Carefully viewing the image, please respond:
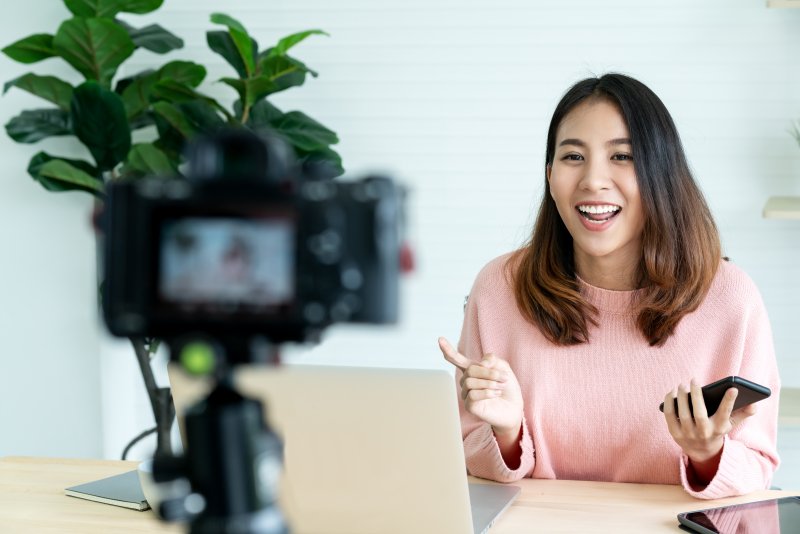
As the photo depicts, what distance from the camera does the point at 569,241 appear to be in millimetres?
2135

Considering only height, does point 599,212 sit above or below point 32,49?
below

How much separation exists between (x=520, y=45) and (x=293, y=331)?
266 centimetres

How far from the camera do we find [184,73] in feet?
9.95

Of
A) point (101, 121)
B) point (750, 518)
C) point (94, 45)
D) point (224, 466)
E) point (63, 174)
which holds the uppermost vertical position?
point (94, 45)

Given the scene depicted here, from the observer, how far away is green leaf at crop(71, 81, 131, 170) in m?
2.82

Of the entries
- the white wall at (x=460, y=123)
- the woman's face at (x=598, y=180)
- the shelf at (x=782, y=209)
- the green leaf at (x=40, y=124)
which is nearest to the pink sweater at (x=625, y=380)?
the woman's face at (x=598, y=180)

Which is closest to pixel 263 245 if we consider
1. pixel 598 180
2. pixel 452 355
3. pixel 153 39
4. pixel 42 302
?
pixel 452 355

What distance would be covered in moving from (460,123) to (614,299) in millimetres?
1388

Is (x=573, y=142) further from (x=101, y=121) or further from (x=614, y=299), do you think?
(x=101, y=121)

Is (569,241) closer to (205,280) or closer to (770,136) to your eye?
(770,136)

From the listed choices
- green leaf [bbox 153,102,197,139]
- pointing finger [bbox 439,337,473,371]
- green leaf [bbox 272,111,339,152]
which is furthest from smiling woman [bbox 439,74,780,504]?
A: green leaf [bbox 153,102,197,139]

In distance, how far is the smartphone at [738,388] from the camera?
1.45m

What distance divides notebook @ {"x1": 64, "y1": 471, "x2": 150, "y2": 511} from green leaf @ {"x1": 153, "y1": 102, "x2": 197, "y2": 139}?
150 centimetres

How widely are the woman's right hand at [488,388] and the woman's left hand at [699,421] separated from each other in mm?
286
